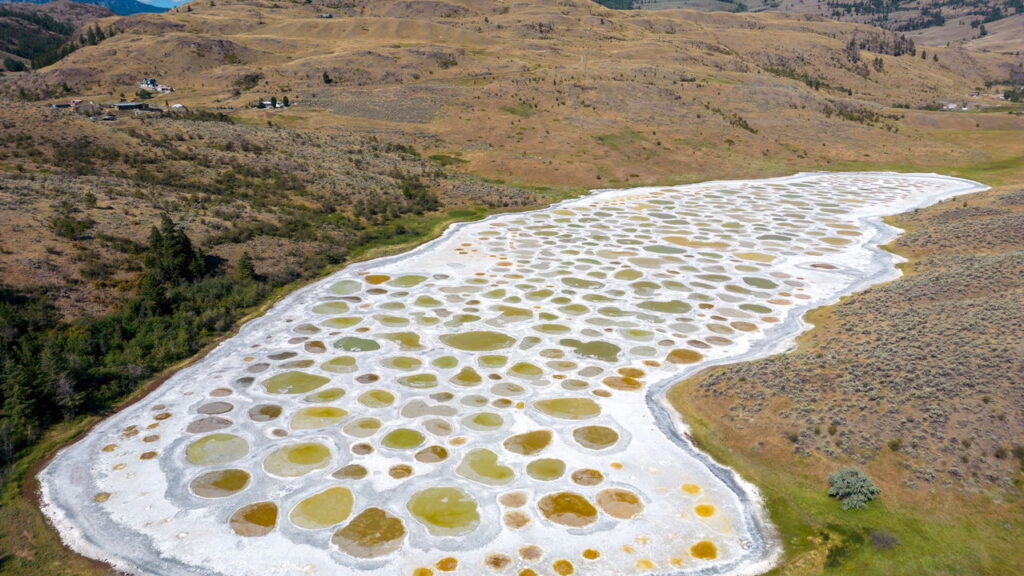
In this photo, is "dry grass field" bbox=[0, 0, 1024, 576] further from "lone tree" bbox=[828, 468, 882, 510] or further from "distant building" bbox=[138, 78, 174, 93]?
"distant building" bbox=[138, 78, 174, 93]

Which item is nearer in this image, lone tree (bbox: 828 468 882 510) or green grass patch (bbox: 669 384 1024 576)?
green grass patch (bbox: 669 384 1024 576)

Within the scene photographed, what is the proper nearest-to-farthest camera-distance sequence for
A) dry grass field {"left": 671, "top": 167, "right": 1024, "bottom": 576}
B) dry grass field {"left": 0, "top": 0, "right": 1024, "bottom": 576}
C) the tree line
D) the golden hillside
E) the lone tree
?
dry grass field {"left": 671, "top": 167, "right": 1024, "bottom": 576}
the lone tree
dry grass field {"left": 0, "top": 0, "right": 1024, "bottom": 576}
the tree line
the golden hillside

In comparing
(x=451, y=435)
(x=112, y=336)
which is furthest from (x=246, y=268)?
(x=451, y=435)

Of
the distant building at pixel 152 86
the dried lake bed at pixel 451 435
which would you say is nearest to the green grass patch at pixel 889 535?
the dried lake bed at pixel 451 435

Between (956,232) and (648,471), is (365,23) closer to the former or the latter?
(956,232)

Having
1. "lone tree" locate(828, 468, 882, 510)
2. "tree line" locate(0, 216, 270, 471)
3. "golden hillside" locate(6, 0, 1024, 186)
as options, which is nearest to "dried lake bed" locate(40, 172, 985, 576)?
"tree line" locate(0, 216, 270, 471)

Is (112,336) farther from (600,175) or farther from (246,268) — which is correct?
(600,175)

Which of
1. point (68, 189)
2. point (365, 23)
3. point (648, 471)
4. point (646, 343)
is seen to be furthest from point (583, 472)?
point (365, 23)
